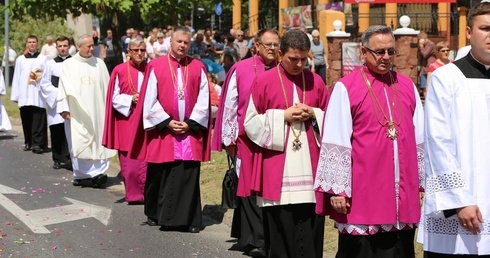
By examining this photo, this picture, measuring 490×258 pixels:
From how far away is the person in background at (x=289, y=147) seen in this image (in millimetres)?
8258

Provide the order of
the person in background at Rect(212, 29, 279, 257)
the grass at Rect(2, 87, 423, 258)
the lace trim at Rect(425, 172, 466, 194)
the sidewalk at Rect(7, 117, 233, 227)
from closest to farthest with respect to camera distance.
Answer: the lace trim at Rect(425, 172, 466, 194) < the person in background at Rect(212, 29, 279, 257) < the grass at Rect(2, 87, 423, 258) < the sidewalk at Rect(7, 117, 233, 227)

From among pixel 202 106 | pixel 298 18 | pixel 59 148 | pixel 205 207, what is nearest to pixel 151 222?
pixel 205 207

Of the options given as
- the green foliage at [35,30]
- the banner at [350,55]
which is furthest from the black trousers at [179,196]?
the green foliage at [35,30]

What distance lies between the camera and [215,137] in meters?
10.3

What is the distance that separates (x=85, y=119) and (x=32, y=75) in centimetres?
465

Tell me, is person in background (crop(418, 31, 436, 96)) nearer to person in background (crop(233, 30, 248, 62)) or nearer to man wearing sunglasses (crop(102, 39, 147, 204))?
person in background (crop(233, 30, 248, 62))

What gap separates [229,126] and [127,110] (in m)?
3.30

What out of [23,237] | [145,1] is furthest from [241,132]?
[145,1]

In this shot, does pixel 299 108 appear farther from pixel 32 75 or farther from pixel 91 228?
pixel 32 75

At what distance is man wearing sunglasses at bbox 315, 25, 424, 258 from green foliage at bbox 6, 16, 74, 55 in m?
28.9

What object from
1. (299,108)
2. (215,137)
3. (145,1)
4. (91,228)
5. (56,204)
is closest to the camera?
(299,108)

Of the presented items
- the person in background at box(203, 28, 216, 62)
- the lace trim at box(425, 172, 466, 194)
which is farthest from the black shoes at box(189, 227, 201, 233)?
the person in background at box(203, 28, 216, 62)

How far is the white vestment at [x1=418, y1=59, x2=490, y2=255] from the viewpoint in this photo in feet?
19.8

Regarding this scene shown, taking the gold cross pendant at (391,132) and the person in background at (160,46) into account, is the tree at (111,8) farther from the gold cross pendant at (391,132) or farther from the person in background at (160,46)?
the gold cross pendant at (391,132)
